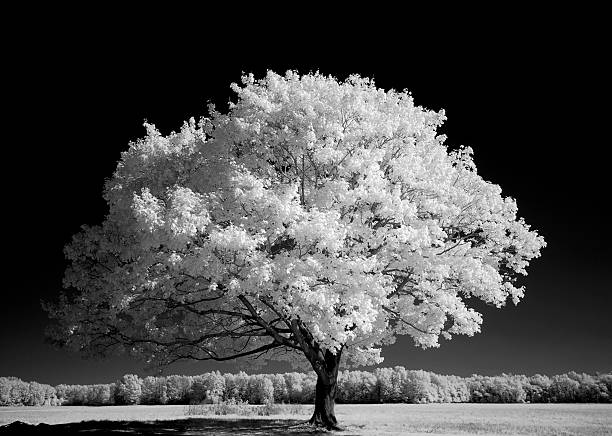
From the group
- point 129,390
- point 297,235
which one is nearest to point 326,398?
point 297,235

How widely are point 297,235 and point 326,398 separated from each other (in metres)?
10.2

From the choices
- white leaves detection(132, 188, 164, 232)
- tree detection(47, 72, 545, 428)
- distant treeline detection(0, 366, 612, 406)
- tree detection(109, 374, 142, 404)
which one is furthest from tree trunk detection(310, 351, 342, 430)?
tree detection(109, 374, 142, 404)

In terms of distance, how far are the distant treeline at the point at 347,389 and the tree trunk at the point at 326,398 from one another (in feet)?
200

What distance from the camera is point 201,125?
25.2 metres

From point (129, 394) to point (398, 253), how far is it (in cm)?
8540

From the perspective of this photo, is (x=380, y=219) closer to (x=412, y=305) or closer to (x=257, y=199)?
(x=412, y=305)

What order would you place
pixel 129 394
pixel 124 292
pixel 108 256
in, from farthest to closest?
pixel 129 394
pixel 108 256
pixel 124 292

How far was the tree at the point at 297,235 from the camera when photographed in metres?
17.5

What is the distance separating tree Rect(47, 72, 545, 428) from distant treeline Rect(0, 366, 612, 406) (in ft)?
202

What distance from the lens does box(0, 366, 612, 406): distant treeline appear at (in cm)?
9250

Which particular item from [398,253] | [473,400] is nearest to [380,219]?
[398,253]

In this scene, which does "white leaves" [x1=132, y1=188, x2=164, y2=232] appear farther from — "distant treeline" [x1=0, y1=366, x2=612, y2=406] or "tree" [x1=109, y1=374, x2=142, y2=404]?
"tree" [x1=109, y1=374, x2=142, y2=404]

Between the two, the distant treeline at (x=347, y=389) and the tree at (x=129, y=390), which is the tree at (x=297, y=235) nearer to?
the distant treeline at (x=347, y=389)

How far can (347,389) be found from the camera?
11000 cm
